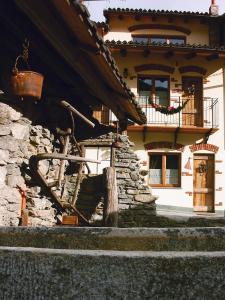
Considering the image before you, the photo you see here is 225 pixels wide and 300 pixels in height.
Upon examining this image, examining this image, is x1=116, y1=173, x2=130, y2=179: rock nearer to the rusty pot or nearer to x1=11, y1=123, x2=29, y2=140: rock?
the rusty pot

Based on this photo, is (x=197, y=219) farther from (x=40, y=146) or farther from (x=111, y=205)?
(x=40, y=146)

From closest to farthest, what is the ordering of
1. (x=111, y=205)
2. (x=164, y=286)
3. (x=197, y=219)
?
1. (x=164, y=286)
2. (x=111, y=205)
3. (x=197, y=219)

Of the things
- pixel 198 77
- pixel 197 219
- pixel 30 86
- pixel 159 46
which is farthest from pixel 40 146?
pixel 198 77

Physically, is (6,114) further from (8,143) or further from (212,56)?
(212,56)

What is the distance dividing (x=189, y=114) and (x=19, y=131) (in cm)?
1196

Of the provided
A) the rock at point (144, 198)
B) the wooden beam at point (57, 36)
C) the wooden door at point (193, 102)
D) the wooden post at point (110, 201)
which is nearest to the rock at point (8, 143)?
the wooden beam at point (57, 36)

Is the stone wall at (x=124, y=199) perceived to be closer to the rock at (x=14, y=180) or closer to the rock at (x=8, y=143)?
the rock at (x=14, y=180)

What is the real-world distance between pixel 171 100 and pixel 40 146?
36.1 feet

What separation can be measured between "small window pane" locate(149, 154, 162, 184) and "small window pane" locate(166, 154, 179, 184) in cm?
30

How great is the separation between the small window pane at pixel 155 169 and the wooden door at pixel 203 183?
4.36 feet

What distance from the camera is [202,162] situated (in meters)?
15.3

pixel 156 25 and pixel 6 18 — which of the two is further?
pixel 156 25

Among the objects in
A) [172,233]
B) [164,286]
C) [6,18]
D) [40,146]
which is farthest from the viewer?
[40,146]

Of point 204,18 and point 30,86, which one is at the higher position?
point 204,18
